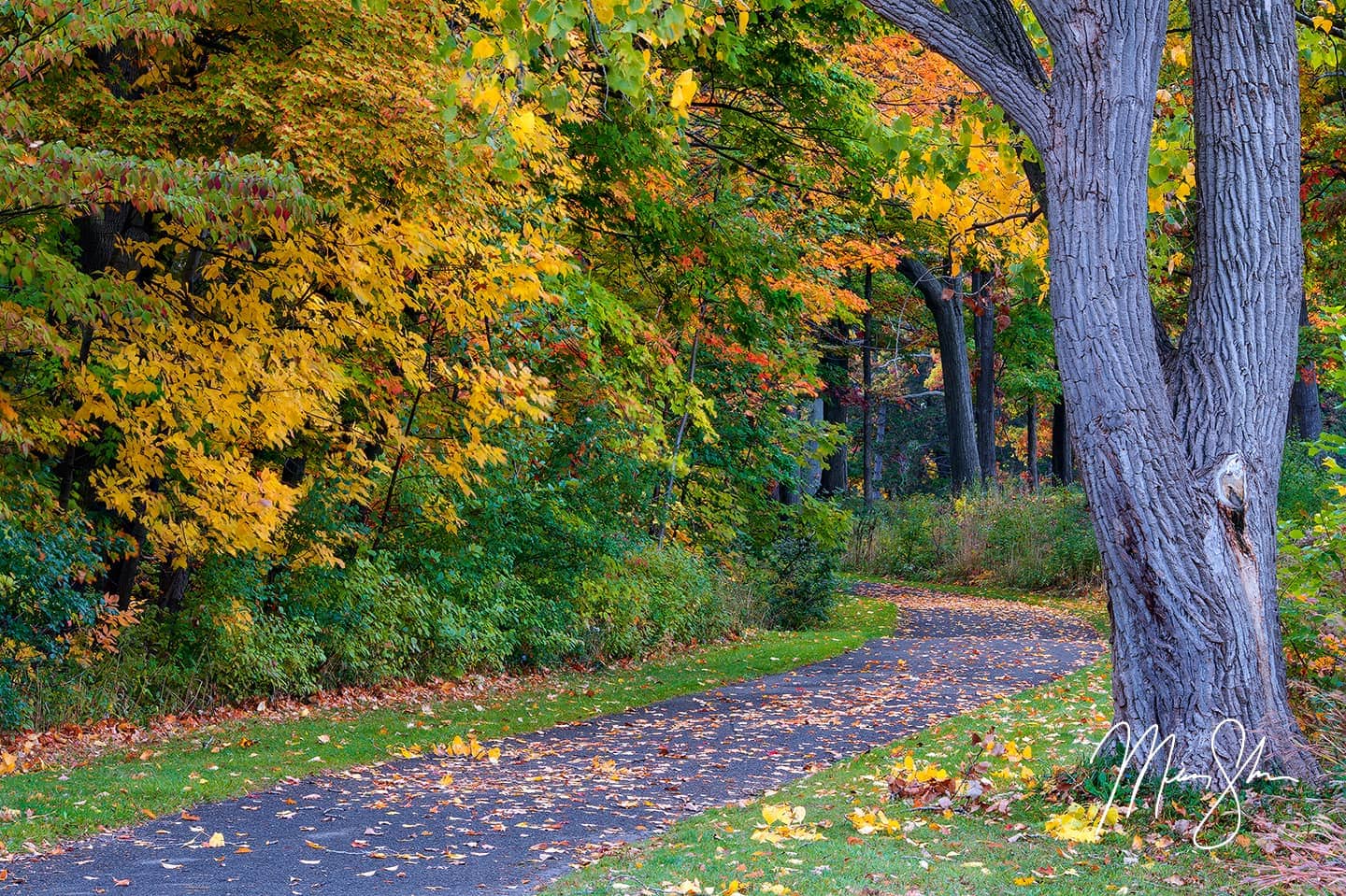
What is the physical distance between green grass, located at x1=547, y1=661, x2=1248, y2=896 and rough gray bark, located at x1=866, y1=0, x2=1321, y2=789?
0.77m

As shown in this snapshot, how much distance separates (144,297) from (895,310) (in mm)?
26123

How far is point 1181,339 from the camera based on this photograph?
652 centimetres

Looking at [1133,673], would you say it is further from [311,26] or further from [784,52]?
[784,52]

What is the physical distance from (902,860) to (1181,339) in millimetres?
3023

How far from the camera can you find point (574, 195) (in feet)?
49.3

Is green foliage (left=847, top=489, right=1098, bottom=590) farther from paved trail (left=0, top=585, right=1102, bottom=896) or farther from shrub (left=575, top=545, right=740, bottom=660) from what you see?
paved trail (left=0, top=585, right=1102, bottom=896)

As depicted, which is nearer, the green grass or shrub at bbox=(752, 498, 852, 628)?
the green grass

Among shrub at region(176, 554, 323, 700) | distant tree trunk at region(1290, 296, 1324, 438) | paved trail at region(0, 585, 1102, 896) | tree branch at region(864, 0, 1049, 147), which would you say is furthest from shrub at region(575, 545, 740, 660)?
distant tree trunk at region(1290, 296, 1324, 438)

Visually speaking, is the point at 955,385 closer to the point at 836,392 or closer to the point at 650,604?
the point at 836,392

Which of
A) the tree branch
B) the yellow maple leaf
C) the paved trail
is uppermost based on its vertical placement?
the tree branch

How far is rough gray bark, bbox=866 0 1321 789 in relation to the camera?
20.0 ft

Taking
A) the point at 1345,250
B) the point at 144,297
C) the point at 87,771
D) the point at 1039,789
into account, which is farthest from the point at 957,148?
the point at 1345,250

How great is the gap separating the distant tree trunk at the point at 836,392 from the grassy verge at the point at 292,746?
595 inches

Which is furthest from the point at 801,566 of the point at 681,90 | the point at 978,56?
the point at 681,90
